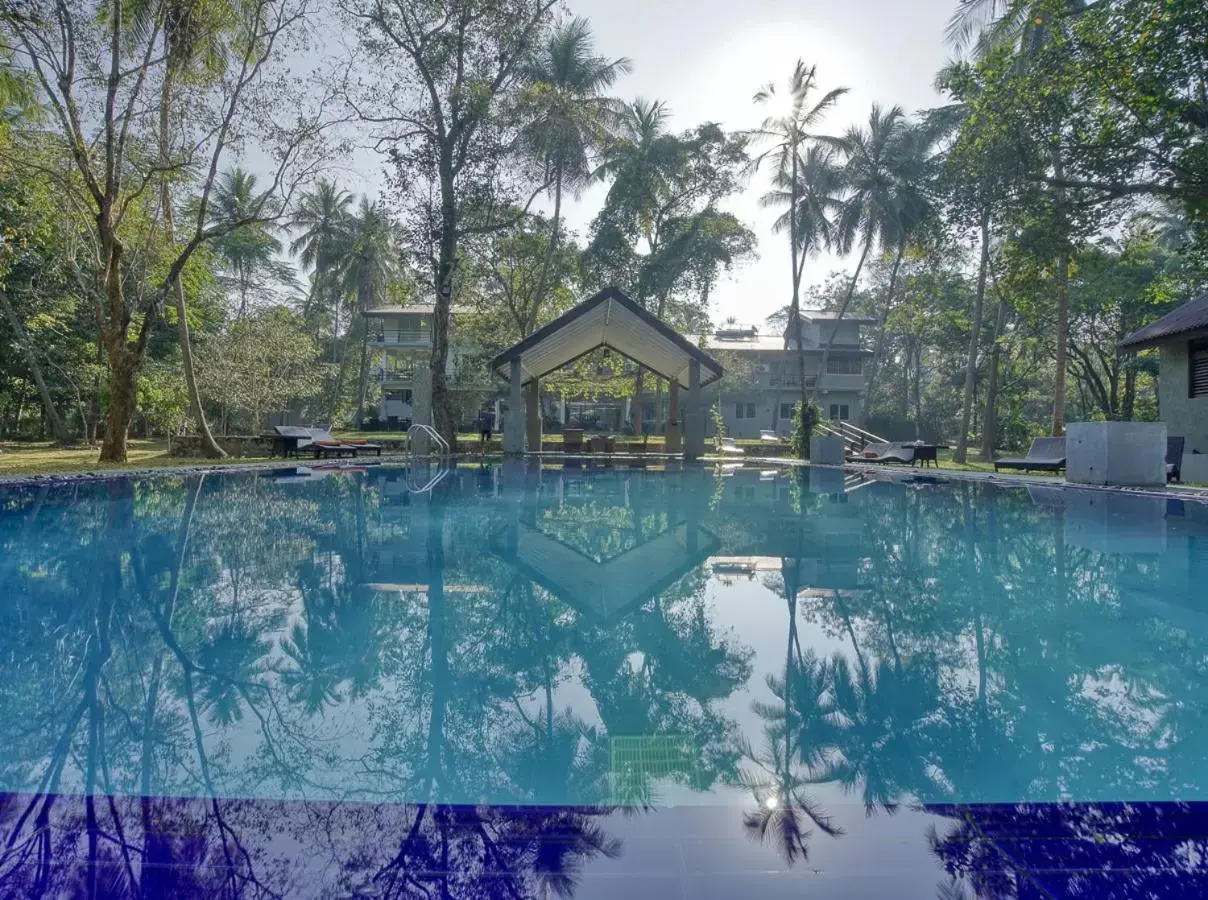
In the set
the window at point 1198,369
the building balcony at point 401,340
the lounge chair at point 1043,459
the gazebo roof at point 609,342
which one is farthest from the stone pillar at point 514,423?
the building balcony at point 401,340

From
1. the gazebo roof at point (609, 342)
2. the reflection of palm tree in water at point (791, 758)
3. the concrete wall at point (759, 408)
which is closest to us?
the reflection of palm tree in water at point (791, 758)

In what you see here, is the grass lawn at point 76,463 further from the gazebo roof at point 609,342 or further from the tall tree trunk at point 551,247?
the tall tree trunk at point 551,247

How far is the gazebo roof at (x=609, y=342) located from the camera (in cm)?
1962

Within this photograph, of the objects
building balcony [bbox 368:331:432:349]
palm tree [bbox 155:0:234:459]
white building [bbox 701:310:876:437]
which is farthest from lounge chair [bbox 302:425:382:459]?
white building [bbox 701:310:876:437]

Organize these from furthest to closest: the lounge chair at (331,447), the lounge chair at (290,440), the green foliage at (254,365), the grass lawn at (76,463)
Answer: the green foliage at (254,365)
the lounge chair at (331,447)
the lounge chair at (290,440)
the grass lawn at (76,463)

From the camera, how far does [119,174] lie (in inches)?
667

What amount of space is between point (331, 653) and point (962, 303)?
37.4m

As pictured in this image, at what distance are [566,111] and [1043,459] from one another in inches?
653

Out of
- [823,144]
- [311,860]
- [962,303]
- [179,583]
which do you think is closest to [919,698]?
[311,860]

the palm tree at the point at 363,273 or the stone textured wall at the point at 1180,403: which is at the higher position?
the palm tree at the point at 363,273

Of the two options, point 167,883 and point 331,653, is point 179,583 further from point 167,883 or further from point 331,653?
point 167,883

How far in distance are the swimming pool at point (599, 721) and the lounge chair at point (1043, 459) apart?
34.6 feet

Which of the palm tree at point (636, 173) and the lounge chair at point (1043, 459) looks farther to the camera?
the palm tree at point (636, 173)

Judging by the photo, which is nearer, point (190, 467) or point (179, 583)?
point (179, 583)
